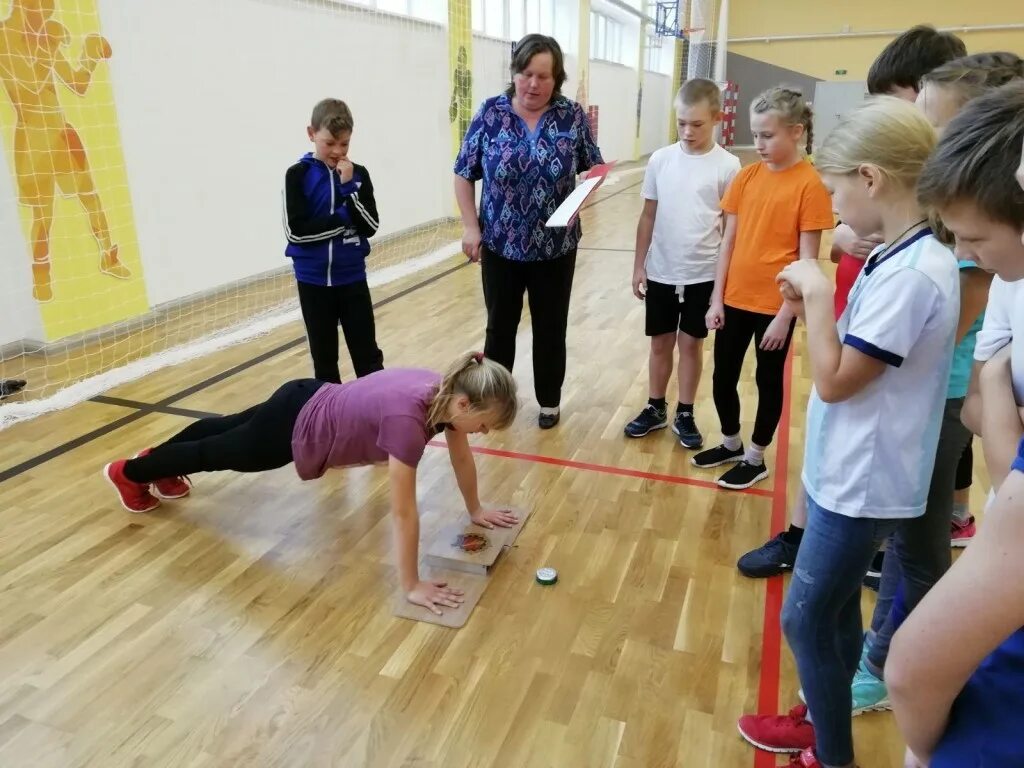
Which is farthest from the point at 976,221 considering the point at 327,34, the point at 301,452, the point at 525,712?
the point at 327,34

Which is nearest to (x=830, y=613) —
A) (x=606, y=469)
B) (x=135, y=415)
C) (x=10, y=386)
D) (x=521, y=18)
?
(x=606, y=469)

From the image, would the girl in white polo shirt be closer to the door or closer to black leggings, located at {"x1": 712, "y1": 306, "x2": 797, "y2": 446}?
black leggings, located at {"x1": 712, "y1": 306, "x2": 797, "y2": 446}

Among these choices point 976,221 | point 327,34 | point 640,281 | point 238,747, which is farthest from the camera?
point 327,34

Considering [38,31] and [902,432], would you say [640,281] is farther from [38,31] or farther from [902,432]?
[38,31]

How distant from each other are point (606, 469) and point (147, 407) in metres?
2.04

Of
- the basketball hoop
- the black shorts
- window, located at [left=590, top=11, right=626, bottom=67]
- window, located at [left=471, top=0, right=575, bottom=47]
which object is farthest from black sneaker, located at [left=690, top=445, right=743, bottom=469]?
the basketball hoop

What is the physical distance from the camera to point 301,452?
206 cm

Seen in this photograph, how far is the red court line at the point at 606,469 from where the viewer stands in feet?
8.38

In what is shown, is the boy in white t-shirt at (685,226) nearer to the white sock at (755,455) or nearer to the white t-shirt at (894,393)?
the white sock at (755,455)

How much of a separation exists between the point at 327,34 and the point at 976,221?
589 cm

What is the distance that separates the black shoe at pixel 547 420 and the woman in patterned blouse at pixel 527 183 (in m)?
0.30

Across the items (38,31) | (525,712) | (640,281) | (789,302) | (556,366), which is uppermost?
(38,31)

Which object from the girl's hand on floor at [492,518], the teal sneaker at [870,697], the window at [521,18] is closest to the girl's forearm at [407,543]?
the girl's hand on floor at [492,518]

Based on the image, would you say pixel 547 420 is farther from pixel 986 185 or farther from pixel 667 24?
pixel 667 24
